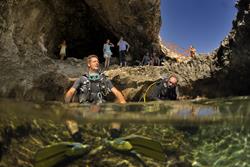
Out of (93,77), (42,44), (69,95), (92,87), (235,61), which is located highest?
(42,44)

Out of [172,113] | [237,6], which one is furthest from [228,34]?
[172,113]

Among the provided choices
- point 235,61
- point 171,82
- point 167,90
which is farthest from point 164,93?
point 235,61

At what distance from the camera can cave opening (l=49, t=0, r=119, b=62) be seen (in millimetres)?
20469

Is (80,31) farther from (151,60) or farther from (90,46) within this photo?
(151,60)

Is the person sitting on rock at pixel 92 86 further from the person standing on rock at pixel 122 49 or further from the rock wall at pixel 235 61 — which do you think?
the person standing on rock at pixel 122 49

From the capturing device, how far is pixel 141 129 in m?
7.89

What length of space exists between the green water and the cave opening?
1270 centimetres

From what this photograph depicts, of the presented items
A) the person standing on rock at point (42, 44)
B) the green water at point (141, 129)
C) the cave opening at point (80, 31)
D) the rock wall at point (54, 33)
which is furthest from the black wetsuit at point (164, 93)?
the cave opening at point (80, 31)

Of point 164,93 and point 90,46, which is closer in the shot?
point 164,93

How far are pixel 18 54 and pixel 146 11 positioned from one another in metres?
5.90

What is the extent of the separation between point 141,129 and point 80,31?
47.4ft

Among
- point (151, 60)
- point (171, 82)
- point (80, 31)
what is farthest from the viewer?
point (80, 31)

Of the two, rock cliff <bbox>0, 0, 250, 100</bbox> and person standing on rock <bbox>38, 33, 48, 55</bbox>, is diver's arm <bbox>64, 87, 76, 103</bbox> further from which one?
person standing on rock <bbox>38, 33, 48, 55</bbox>

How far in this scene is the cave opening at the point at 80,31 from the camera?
2047cm
